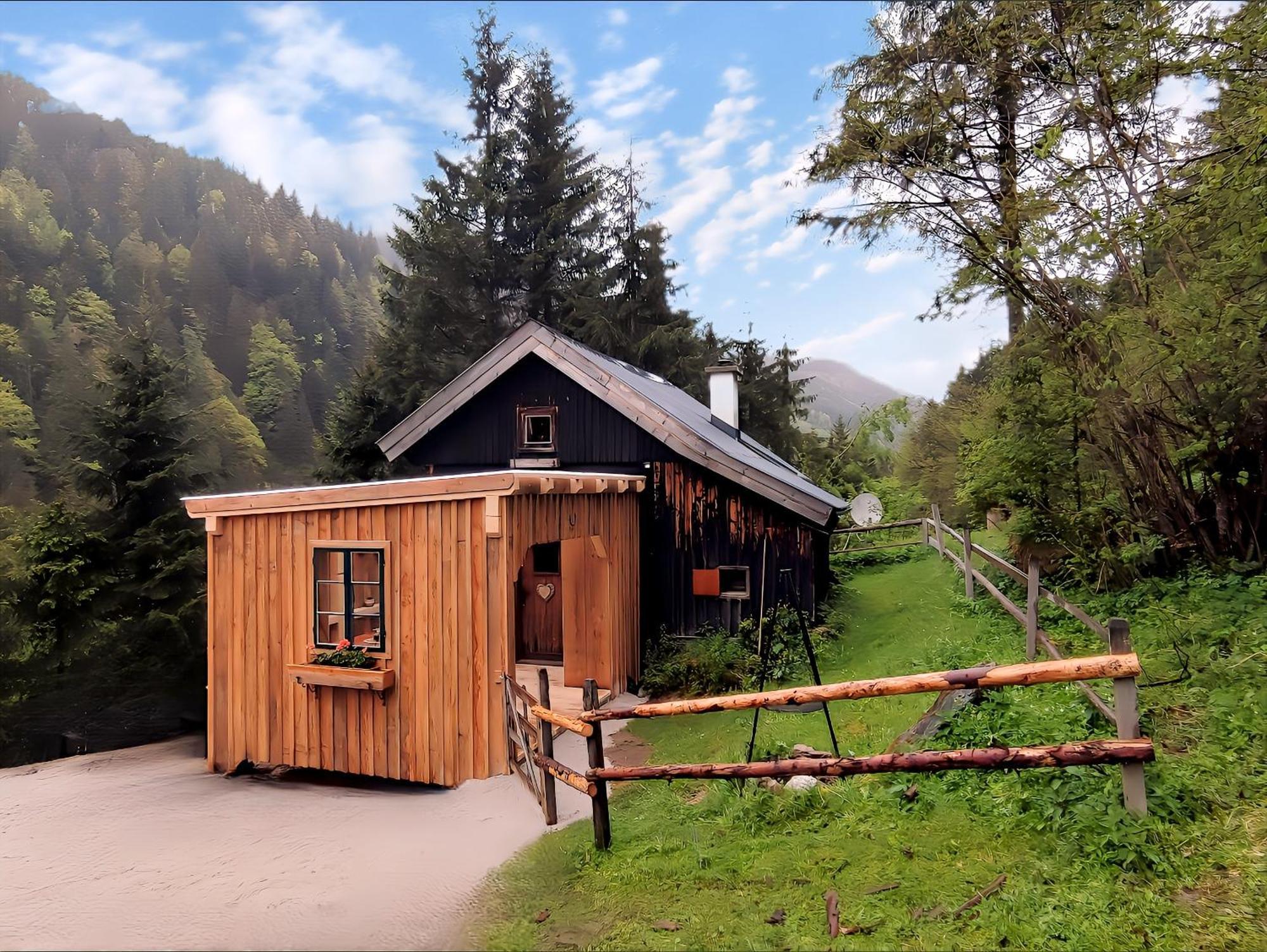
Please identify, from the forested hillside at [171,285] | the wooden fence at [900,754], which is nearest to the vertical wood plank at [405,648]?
the wooden fence at [900,754]

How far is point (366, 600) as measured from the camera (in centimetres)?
958

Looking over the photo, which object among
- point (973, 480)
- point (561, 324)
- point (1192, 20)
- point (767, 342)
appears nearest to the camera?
point (1192, 20)

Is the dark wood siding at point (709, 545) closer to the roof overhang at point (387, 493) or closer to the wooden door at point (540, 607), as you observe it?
the wooden door at point (540, 607)

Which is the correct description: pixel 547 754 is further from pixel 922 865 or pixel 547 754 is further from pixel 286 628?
pixel 286 628

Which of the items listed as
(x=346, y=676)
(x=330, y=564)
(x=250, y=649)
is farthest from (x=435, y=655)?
(x=250, y=649)

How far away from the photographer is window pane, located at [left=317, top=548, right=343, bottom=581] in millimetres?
7465

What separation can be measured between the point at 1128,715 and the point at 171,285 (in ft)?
318

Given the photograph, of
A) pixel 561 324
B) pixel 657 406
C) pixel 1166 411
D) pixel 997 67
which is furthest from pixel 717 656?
pixel 561 324

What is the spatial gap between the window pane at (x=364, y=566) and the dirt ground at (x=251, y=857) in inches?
92.3

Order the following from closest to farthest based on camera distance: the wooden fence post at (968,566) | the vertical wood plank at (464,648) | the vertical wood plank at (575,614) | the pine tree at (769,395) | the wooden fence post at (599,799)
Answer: the wooden fence post at (599,799), the vertical wood plank at (464,648), the vertical wood plank at (575,614), the wooden fence post at (968,566), the pine tree at (769,395)

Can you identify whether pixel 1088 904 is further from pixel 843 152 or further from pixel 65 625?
pixel 65 625

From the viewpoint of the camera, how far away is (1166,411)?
7.52 m

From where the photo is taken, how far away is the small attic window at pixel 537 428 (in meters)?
12.1

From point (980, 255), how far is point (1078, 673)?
21.5 feet
